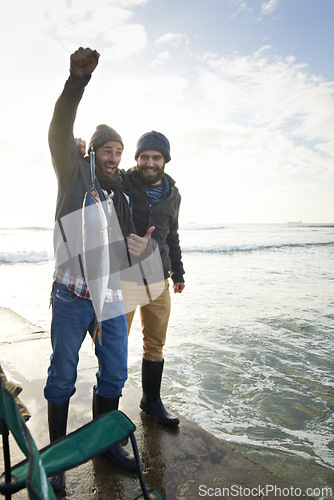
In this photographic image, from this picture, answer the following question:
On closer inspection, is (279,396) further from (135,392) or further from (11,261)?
(11,261)

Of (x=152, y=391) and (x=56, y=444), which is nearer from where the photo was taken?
(x=56, y=444)

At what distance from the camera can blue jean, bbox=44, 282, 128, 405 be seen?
228 cm

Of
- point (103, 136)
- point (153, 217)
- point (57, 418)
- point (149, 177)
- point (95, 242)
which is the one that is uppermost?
point (103, 136)

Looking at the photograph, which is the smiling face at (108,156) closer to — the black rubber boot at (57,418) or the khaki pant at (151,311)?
the khaki pant at (151,311)

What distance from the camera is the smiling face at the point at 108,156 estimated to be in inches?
101

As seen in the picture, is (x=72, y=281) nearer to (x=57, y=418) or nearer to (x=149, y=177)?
(x=57, y=418)

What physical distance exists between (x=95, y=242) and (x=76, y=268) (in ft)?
1.91

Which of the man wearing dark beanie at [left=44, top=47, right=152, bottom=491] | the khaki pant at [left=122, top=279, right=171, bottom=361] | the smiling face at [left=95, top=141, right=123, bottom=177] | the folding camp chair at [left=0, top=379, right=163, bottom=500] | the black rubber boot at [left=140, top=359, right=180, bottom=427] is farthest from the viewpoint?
the khaki pant at [left=122, top=279, right=171, bottom=361]

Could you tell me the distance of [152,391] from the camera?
323cm

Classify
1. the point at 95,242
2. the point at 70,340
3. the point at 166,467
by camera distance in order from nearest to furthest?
the point at 95,242, the point at 70,340, the point at 166,467

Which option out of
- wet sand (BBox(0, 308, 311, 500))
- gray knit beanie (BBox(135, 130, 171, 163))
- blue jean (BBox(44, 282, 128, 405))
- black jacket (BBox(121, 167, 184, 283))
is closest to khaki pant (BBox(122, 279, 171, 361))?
black jacket (BBox(121, 167, 184, 283))

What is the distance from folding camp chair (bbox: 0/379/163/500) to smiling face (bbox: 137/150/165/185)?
2.18m

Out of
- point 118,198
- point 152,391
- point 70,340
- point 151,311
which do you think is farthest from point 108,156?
point 152,391

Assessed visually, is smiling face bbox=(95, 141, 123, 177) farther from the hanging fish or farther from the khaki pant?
the khaki pant
